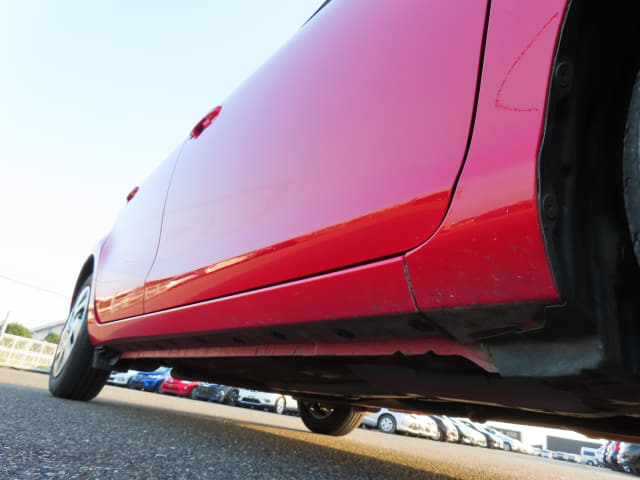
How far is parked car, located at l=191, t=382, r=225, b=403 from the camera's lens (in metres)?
11.3

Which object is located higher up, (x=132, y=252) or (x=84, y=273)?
(x=84, y=273)

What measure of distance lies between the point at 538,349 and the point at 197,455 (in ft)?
3.65

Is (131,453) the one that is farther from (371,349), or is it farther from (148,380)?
(148,380)

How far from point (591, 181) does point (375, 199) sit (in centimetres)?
38

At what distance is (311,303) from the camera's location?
1038 mm

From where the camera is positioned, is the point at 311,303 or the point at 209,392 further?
the point at 209,392

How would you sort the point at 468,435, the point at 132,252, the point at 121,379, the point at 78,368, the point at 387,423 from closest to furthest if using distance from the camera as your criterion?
the point at 132,252 → the point at 78,368 → the point at 387,423 → the point at 468,435 → the point at 121,379

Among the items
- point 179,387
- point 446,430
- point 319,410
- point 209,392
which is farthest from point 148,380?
point 319,410

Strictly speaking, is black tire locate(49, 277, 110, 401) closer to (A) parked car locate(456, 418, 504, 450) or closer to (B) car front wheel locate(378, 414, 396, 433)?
(B) car front wheel locate(378, 414, 396, 433)

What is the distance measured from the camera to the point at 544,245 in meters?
0.66

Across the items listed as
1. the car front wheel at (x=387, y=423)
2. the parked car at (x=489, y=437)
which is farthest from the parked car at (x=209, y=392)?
the parked car at (x=489, y=437)

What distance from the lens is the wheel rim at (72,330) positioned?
258cm

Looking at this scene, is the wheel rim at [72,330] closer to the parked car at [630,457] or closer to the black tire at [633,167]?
the black tire at [633,167]

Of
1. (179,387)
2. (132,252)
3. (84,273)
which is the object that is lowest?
(179,387)
